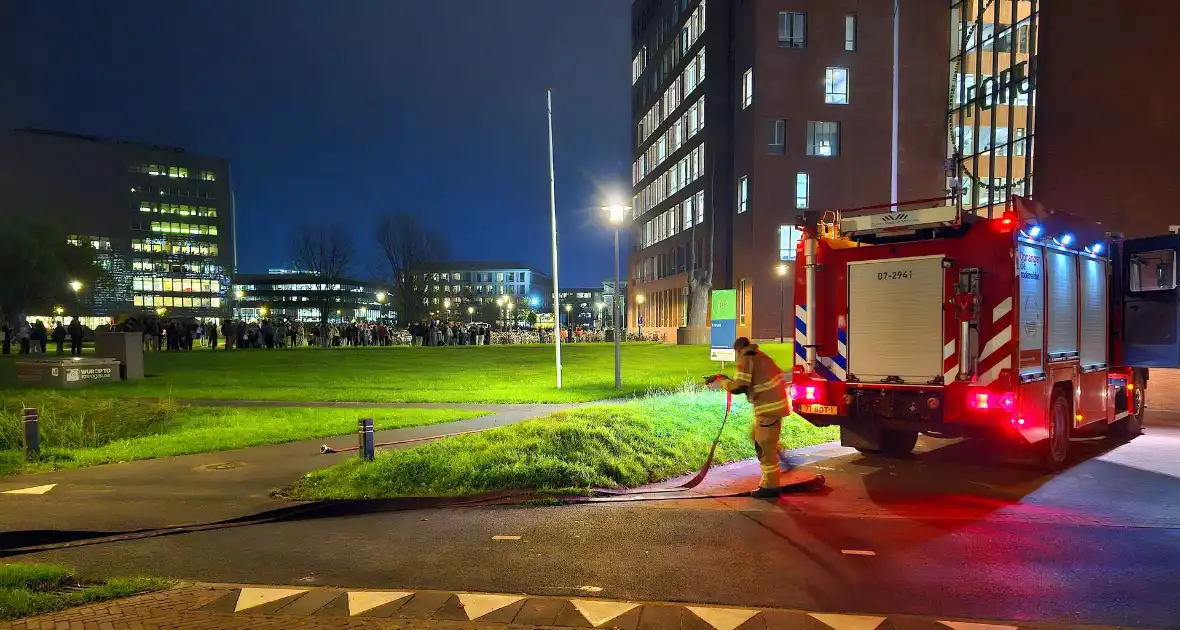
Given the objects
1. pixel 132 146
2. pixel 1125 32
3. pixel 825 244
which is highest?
pixel 132 146

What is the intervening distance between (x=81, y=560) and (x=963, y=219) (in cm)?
950

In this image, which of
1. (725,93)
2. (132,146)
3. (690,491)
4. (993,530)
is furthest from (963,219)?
(132,146)

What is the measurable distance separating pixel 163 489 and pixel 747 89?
43493 millimetres

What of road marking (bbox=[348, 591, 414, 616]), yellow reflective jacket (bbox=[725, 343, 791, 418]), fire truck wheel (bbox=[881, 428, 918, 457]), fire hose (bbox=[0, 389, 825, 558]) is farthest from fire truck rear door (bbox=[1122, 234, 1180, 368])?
road marking (bbox=[348, 591, 414, 616])

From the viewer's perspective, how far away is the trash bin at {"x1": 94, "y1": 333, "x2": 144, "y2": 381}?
67.2ft

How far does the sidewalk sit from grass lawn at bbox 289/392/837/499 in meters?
0.69

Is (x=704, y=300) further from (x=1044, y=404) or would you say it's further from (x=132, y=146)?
(x=132, y=146)

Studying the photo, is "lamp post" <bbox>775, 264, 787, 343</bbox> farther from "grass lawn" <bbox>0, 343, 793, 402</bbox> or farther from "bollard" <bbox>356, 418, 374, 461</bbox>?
"bollard" <bbox>356, 418, 374, 461</bbox>

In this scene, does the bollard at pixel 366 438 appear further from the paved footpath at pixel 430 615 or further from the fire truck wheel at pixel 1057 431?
the fire truck wheel at pixel 1057 431

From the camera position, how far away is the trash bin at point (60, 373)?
60.3 feet

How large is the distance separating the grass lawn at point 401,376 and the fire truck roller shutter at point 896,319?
26.8 ft

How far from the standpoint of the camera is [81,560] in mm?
5969

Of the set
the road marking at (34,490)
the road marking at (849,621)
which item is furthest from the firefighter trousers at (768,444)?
the road marking at (34,490)

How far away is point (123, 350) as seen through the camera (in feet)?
67.2
